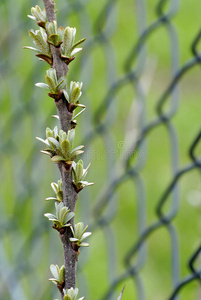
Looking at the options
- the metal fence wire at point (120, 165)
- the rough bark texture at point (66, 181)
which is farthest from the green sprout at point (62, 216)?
the metal fence wire at point (120, 165)

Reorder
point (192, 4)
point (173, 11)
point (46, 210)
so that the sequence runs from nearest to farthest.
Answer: point (173, 11)
point (46, 210)
point (192, 4)

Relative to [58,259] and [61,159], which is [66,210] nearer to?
[61,159]

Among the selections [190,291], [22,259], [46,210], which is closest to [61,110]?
[46,210]

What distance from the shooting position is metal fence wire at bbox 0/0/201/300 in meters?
0.94

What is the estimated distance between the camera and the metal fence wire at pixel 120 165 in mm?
944

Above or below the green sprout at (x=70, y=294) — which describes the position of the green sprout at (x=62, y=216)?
above

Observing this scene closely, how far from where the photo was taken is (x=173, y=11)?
900 millimetres

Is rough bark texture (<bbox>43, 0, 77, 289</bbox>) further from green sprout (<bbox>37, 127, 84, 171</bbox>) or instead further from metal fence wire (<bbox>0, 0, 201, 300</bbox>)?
metal fence wire (<bbox>0, 0, 201, 300</bbox>)

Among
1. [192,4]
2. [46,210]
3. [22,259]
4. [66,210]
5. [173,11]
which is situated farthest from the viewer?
[192,4]

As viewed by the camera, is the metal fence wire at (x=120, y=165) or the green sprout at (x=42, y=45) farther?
the metal fence wire at (x=120, y=165)

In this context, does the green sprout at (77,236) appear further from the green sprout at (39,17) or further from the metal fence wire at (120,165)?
the metal fence wire at (120,165)

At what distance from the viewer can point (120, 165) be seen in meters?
1.29

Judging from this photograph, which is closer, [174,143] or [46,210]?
[174,143]

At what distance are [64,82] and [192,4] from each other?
247 cm
